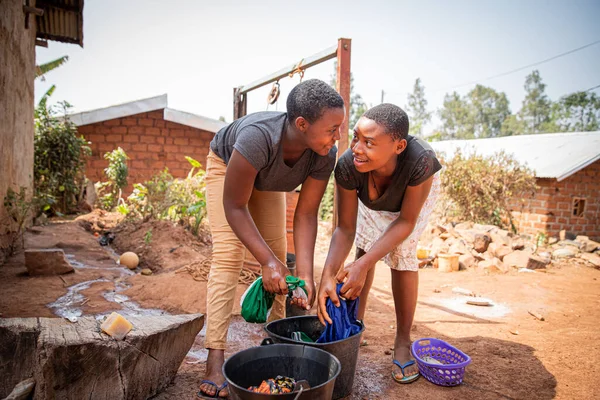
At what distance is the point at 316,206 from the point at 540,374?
1.74 m

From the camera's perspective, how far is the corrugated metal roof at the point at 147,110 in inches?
367

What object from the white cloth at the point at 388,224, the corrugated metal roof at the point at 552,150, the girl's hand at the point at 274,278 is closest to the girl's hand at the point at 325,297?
the girl's hand at the point at 274,278

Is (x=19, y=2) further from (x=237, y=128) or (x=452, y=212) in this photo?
(x=452, y=212)

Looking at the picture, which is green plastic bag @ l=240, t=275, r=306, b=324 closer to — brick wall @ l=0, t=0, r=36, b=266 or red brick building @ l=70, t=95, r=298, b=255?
brick wall @ l=0, t=0, r=36, b=266

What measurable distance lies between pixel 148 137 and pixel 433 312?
822cm

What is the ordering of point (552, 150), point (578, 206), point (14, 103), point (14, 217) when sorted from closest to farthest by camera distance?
point (14, 217) → point (14, 103) → point (578, 206) → point (552, 150)

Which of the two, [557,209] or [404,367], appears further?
[557,209]

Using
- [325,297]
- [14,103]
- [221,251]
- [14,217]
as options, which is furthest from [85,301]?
[14,103]

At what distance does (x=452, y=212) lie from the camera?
390 inches

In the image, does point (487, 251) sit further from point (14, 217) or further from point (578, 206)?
point (14, 217)

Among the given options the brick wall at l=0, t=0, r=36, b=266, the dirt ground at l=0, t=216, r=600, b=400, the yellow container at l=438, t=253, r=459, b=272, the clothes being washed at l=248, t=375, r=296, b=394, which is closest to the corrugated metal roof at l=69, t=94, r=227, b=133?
the brick wall at l=0, t=0, r=36, b=266

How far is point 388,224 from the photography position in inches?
105

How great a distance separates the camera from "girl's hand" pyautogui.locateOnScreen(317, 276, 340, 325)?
6.90ft

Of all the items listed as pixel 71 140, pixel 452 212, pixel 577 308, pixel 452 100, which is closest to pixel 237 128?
pixel 577 308
